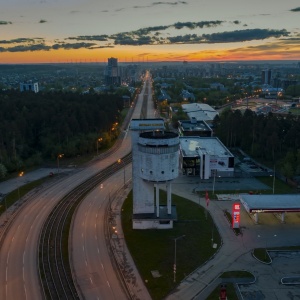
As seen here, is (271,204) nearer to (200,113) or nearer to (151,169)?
(151,169)

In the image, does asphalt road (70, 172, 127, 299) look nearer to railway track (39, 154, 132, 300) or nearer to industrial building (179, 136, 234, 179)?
railway track (39, 154, 132, 300)

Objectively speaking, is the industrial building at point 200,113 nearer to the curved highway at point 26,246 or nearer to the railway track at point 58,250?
the curved highway at point 26,246

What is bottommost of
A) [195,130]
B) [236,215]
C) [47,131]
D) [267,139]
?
[236,215]

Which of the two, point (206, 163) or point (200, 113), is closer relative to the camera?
point (206, 163)

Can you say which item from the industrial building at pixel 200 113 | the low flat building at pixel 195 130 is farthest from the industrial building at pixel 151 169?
the industrial building at pixel 200 113

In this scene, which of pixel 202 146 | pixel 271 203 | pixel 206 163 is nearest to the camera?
pixel 271 203

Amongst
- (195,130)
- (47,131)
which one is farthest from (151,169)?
(47,131)
